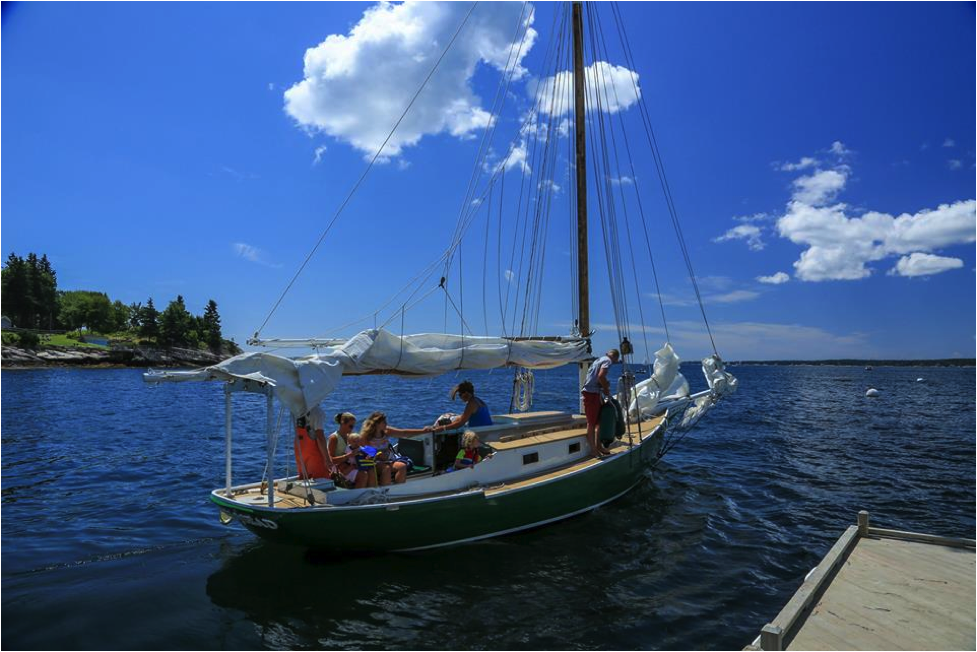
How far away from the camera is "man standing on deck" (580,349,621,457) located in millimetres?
12430

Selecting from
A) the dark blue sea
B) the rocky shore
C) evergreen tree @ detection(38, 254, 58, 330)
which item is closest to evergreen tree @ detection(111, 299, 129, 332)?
evergreen tree @ detection(38, 254, 58, 330)

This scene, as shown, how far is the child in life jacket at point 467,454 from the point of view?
10742mm

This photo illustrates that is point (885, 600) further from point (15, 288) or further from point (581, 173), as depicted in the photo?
point (15, 288)

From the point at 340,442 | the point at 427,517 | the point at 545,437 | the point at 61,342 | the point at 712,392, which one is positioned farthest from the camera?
the point at 61,342

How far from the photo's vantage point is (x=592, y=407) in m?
13.0

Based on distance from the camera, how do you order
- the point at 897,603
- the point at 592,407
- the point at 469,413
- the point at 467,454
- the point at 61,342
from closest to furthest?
the point at 897,603 → the point at 467,454 → the point at 469,413 → the point at 592,407 → the point at 61,342

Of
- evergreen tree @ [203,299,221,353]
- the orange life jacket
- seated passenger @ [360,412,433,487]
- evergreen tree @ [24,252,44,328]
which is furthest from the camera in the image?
evergreen tree @ [203,299,221,353]

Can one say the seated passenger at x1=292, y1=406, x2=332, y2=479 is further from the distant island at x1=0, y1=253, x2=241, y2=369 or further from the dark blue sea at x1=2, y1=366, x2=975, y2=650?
the distant island at x1=0, y1=253, x2=241, y2=369

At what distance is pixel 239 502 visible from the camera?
8.98 m

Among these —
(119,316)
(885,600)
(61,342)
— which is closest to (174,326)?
(61,342)

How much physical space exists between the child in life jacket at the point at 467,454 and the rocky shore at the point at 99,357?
339 feet

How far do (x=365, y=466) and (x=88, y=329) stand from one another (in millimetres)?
159206

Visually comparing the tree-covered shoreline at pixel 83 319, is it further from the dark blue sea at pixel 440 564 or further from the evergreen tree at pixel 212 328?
the dark blue sea at pixel 440 564

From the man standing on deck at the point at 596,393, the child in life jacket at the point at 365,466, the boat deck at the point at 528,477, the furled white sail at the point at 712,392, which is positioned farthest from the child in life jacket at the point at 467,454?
the furled white sail at the point at 712,392
